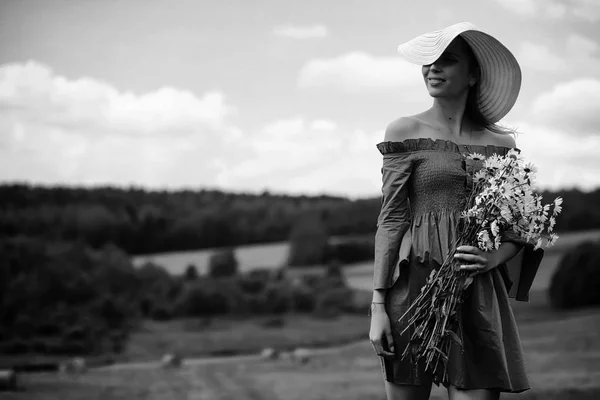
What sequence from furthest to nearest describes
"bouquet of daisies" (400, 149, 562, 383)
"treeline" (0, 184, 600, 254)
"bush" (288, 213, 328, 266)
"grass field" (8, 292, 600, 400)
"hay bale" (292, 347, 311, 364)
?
1. "bush" (288, 213, 328, 266)
2. "hay bale" (292, 347, 311, 364)
3. "treeline" (0, 184, 600, 254)
4. "grass field" (8, 292, 600, 400)
5. "bouquet of daisies" (400, 149, 562, 383)

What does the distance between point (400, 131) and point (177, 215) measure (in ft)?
21.0

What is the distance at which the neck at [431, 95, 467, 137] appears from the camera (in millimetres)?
2229

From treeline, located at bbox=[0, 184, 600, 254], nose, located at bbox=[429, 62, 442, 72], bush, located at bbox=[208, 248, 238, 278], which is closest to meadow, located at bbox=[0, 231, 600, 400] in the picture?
bush, located at bbox=[208, 248, 238, 278]

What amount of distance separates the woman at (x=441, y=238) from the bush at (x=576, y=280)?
6.47 meters

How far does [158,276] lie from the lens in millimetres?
8273

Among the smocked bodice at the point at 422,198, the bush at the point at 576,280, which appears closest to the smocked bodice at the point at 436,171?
the smocked bodice at the point at 422,198

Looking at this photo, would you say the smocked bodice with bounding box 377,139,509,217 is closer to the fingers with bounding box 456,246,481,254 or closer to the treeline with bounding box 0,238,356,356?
the fingers with bounding box 456,246,481,254

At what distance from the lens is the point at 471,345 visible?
214cm

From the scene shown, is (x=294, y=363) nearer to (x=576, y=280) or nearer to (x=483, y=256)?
(x=576, y=280)

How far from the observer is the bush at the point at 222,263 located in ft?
27.7

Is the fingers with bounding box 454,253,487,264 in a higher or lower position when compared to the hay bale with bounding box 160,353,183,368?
higher

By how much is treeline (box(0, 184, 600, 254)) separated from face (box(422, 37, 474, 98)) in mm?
6115

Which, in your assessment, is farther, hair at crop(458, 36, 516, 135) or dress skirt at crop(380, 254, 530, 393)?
hair at crop(458, 36, 516, 135)

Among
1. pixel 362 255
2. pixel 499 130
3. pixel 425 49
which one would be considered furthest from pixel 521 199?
pixel 362 255
